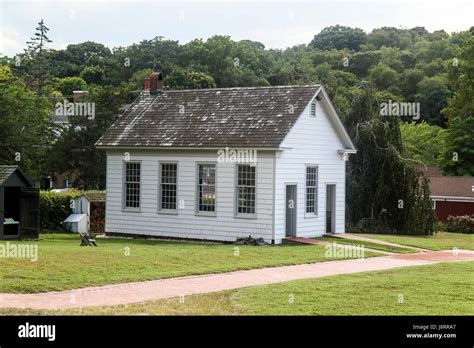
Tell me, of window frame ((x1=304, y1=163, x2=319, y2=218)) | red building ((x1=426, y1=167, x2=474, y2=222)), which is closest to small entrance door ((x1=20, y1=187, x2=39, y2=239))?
window frame ((x1=304, y1=163, x2=319, y2=218))

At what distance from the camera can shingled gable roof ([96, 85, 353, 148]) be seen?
2683cm

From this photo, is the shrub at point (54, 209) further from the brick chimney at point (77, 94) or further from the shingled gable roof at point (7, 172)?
the shingled gable roof at point (7, 172)

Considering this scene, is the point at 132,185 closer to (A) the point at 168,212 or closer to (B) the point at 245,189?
(A) the point at 168,212

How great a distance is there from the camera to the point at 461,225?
4475 cm

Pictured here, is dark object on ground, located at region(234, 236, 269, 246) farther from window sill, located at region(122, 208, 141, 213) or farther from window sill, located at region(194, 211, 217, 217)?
window sill, located at region(122, 208, 141, 213)

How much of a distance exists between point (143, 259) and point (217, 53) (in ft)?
20.7

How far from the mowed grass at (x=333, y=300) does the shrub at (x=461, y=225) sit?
2860cm

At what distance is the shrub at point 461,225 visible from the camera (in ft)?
146

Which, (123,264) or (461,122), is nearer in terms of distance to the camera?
(123,264)

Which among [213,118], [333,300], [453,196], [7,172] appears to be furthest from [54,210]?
[453,196]

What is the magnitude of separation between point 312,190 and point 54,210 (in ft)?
38.0

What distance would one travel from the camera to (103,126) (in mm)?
43625
